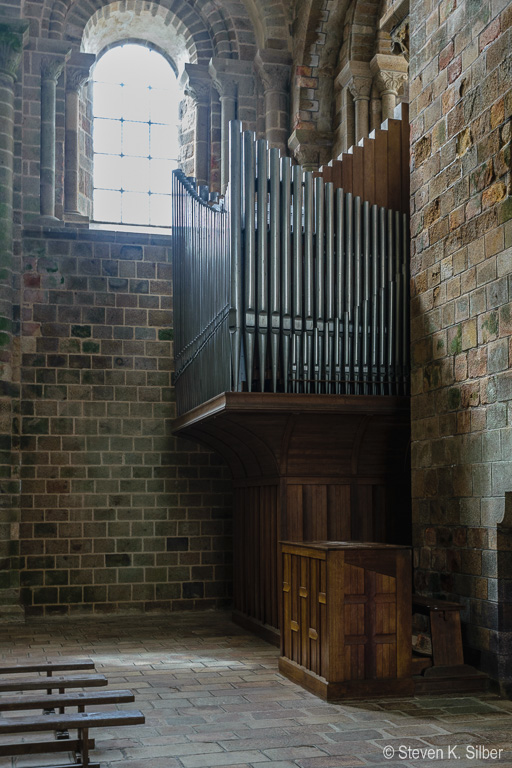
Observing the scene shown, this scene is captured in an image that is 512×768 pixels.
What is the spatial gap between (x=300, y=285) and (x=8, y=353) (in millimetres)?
4083

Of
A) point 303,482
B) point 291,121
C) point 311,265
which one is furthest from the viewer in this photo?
point 291,121

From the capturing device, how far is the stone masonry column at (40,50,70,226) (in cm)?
1077

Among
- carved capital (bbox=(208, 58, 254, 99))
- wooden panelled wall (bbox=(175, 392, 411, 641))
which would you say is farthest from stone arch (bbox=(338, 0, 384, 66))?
wooden panelled wall (bbox=(175, 392, 411, 641))

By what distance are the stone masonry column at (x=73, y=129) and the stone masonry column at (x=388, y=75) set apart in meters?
3.41

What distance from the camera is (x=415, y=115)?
7520 millimetres

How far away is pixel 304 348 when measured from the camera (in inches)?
293

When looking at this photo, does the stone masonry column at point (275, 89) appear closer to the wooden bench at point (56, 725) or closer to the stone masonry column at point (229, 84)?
the stone masonry column at point (229, 84)

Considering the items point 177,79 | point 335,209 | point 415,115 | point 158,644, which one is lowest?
point 158,644

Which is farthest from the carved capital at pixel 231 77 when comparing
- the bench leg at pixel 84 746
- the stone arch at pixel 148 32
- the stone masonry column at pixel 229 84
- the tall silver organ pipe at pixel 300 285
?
the bench leg at pixel 84 746

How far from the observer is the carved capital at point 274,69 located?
1144 cm

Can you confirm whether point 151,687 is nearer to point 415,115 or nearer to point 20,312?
point 415,115

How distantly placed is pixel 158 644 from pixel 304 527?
1.70 metres

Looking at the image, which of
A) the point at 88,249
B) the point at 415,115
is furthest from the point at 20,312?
the point at 415,115

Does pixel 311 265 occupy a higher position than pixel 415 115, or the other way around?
pixel 415 115
